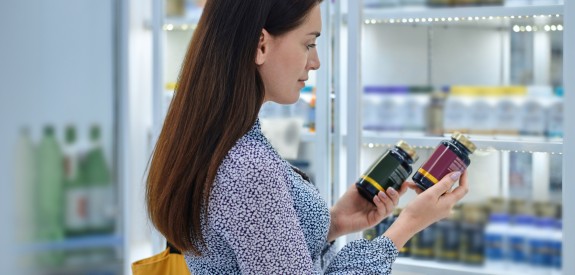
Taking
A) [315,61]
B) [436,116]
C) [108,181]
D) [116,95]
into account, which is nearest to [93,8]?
[116,95]

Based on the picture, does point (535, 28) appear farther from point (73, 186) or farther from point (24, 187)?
point (24, 187)

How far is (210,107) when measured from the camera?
1054 mm

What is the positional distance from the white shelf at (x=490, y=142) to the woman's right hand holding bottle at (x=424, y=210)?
91 cm

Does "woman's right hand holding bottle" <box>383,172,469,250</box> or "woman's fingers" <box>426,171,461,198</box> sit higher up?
"woman's fingers" <box>426,171,461,198</box>

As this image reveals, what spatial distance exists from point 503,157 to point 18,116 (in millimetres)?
1867

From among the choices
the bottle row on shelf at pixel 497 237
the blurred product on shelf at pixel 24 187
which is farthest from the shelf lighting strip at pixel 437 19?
the blurred product on shelf at pixel 24 187

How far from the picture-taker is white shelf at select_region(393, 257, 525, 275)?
2270 mm

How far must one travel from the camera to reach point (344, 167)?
2445mm

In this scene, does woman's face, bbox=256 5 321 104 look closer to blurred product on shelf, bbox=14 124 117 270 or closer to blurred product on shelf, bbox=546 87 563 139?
blurred product on shelf, bbox=546 87 563 139

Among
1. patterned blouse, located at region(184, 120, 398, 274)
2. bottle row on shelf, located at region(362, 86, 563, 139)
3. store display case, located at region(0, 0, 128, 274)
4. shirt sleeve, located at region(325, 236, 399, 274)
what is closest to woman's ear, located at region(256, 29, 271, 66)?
patterned blouse, located at region(184, 120, 398, 274)

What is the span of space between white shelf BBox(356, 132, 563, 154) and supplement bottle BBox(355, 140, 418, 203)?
31.4 inches

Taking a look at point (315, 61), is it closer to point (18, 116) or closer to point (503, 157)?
point (503, 157)

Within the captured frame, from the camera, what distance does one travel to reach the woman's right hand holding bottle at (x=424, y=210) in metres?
1.18

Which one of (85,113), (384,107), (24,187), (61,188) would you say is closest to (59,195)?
(61,188)
